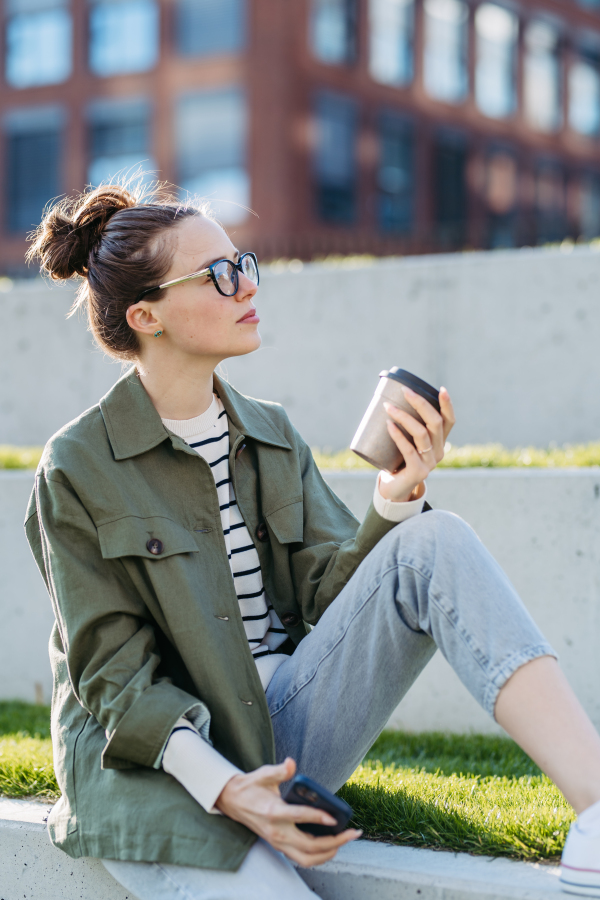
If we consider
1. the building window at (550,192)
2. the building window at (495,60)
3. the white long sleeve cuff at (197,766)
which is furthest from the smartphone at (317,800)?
the building window at (550,192)

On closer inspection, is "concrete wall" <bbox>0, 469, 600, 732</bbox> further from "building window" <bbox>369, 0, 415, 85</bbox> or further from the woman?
"building window" <bbox>369, 0, 415, 85</bbox>

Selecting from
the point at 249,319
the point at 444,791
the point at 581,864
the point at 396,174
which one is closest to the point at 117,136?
the point at 396,174

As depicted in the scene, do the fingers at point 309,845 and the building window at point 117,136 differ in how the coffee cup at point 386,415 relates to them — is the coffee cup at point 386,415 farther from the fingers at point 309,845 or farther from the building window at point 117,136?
the building window at point 117,136

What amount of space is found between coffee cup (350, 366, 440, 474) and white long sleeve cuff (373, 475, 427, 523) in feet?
0.34

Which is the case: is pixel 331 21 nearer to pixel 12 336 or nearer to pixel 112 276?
pixel 12 336

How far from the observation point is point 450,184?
71.8ft

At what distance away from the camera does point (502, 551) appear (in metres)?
3.96

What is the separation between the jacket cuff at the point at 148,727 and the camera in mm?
1979

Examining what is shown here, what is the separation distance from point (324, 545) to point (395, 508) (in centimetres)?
29

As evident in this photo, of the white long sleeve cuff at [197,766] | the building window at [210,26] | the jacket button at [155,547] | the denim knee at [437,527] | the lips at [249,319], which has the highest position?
the building window at [210,26]

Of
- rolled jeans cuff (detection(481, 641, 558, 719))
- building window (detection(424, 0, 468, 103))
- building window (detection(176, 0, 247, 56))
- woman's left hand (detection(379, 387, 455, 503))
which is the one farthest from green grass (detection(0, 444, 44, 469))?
building window (detection(424, 0, 468, 103))

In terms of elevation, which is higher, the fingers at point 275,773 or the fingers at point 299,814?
the fingers at point 275,773

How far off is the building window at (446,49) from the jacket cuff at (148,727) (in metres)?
21.1

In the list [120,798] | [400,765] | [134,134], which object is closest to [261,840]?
A: [120,798]
